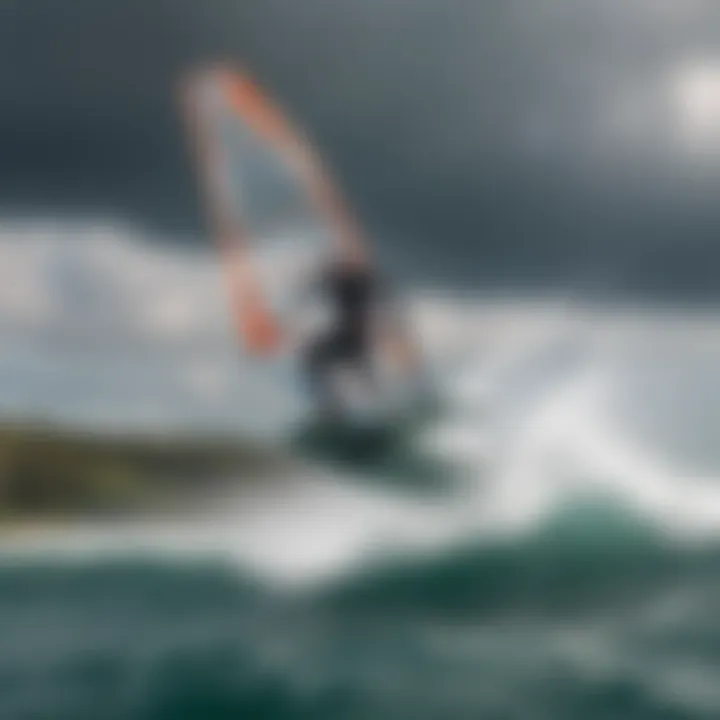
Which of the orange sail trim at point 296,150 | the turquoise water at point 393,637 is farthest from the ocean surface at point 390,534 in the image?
the orange sail trim at point 296,150

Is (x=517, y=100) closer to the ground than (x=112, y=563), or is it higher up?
higher up

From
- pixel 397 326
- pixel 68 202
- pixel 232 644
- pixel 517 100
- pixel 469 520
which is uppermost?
pixel 517 100

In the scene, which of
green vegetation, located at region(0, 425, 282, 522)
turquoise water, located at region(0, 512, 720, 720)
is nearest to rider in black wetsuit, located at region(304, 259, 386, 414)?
green vegetation, located at region(0, 425, 282, 522)

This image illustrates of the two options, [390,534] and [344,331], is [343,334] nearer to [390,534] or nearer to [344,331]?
[344,331]

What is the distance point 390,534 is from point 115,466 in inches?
17.8

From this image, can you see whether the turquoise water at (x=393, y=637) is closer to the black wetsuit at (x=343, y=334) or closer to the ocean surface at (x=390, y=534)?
the ocean surface at (x=390, y=534)

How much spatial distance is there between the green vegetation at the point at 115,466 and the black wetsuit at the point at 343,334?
0.14m

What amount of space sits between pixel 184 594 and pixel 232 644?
108 mm

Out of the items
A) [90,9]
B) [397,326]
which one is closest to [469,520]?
[397,326]

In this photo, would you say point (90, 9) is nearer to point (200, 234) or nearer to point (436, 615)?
point (200, 234)

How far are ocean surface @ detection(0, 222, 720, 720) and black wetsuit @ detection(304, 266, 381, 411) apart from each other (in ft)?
0.21

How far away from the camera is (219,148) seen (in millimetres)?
2480

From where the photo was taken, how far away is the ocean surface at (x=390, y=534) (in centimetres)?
238

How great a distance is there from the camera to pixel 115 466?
96.2 inches
